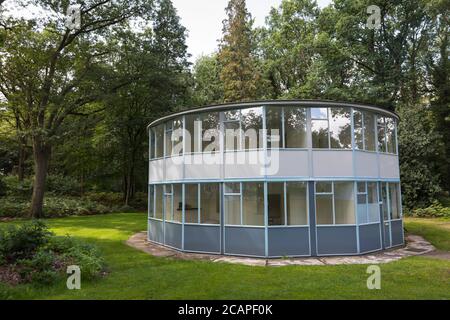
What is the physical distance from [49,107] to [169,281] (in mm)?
20890

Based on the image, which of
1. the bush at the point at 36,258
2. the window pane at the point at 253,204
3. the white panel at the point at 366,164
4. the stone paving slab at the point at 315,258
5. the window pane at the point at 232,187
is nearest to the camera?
the bush at the point at 36,258

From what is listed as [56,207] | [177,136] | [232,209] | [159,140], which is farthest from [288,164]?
[56,207]

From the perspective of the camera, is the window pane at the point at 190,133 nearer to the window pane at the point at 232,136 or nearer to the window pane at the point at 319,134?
the window pane at the point at 232,136

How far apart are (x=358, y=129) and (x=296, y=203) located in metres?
4.17

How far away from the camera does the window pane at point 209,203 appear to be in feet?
43.9

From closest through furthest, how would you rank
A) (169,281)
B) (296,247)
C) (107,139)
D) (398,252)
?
(169,281) → (296,247) → (398,252) → (107,139)

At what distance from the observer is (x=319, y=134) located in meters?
13.1

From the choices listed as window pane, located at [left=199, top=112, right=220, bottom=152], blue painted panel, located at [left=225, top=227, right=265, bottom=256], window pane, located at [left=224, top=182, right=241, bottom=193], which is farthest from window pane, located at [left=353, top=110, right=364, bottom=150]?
window pane, located at [left=199, top=112, right=220, bottom=152]

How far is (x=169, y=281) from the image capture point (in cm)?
910

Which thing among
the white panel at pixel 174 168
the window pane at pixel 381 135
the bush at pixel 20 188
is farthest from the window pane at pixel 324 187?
the bush at pixel 20 188

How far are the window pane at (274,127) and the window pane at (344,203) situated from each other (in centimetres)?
282

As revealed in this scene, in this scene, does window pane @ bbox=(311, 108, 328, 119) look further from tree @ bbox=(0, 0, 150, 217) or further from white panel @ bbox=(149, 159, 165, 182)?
tree @ bbox=(0, 0, 150, 217)
